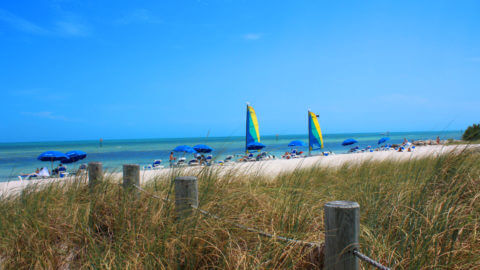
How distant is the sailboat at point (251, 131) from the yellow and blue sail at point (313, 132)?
3.42 m

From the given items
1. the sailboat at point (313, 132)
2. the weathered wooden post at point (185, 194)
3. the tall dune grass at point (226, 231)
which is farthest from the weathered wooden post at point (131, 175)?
the sailboat at point (313, 132)

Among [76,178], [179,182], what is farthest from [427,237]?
[76,178]

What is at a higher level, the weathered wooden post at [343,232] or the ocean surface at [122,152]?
the weathered wooden post at [343,232]

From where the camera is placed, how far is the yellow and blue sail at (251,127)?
20.7 metres

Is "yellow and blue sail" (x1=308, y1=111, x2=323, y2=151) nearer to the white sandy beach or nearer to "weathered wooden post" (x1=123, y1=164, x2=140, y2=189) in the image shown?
the white sandy beach

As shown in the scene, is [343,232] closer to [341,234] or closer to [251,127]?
[341,234]

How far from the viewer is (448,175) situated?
138 inches

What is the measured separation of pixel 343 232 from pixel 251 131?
1969 centimetres

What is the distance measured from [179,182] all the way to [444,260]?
1837 mm

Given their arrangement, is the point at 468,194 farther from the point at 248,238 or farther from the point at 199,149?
the point at 199,149

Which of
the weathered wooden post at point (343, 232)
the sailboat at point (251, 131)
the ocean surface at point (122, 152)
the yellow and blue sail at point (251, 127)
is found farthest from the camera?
the yellow and blue sail at point (251, 127)

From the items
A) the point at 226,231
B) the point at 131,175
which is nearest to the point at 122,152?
the point at 131,175

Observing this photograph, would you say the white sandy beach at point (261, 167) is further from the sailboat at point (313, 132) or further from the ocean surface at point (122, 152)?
the sailboat at point (313, 132)

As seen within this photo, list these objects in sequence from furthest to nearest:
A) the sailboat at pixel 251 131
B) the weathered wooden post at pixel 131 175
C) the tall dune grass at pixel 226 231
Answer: the sailboat at pixel 251 131 → the weathered wooden post at pixel 131 175 → the tall dune grass at pixel 226 231
